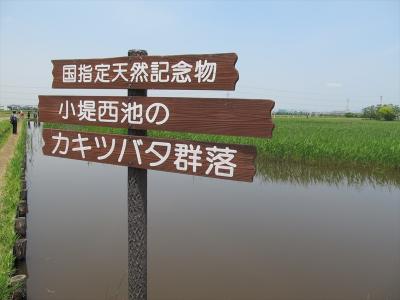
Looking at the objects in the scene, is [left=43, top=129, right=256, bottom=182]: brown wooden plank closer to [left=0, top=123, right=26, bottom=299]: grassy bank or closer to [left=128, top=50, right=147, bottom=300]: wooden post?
[left=128, top=50, right=147, bottom=300]: wooden post

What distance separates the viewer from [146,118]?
2.39 meters

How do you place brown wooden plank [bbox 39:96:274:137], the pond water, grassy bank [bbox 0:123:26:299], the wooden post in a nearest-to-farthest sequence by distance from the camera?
brown wooden plank [bbox 39:96:274:137] → the wooden post → grassy bank [bbox 0:123:26:299] → the pond water

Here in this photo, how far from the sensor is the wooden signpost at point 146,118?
6.88 ft

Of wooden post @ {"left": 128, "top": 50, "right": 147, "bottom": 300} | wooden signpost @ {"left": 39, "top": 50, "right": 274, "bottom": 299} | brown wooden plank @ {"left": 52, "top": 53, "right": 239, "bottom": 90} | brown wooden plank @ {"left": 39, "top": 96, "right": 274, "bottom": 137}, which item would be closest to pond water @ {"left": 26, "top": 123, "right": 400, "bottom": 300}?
wooden post @ {"left": 128, "top": 50, "right": 147, "bottom": 300}

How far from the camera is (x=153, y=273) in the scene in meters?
4.44

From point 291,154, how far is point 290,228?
7.70 meters

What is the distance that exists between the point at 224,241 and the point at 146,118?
→ 3592 mm

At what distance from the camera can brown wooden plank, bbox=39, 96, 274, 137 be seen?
6.69 ft

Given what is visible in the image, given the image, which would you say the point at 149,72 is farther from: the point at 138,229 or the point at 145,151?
the point at 138,229

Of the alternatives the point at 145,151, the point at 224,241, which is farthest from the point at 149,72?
the point at 224,241

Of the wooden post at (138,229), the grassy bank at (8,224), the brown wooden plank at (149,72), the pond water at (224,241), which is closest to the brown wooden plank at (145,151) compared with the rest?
the wooden post at (138,229)

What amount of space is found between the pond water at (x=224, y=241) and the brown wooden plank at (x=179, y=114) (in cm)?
228

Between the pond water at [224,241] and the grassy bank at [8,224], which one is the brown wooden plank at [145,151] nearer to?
the grassy bank at [8,224]

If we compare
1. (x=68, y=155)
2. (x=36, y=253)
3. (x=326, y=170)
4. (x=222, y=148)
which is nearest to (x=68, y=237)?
(x=36, y=253)
